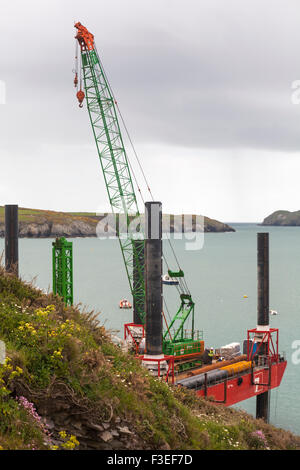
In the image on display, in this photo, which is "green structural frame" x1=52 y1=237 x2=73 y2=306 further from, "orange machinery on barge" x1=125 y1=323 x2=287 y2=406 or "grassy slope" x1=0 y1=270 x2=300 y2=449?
"grassy slope" x1=0 y1=270 x2=300 y2=449

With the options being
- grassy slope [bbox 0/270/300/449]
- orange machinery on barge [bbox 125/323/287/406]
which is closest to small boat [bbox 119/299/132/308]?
orange machinery on barge [bbox 125/323/287/406]

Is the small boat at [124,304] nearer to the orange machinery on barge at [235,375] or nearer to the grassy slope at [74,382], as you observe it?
the orange machinery on barge at [235,375]

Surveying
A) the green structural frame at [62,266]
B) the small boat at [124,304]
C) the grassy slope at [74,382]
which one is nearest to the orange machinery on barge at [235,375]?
the green structural frame at [62,266]

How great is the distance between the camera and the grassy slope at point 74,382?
966 cm

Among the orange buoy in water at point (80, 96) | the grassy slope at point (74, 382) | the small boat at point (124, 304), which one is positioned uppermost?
the orange buoy in water at point (80, 96)

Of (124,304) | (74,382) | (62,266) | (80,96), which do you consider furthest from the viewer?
(124,304)

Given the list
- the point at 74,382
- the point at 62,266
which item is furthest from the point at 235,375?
the point at 74,382

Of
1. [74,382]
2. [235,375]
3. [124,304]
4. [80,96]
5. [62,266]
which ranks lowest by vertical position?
[124,304]

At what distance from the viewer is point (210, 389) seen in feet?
104

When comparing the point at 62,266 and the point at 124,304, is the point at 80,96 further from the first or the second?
the point at 124,304

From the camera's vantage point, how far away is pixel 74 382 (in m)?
10.5
